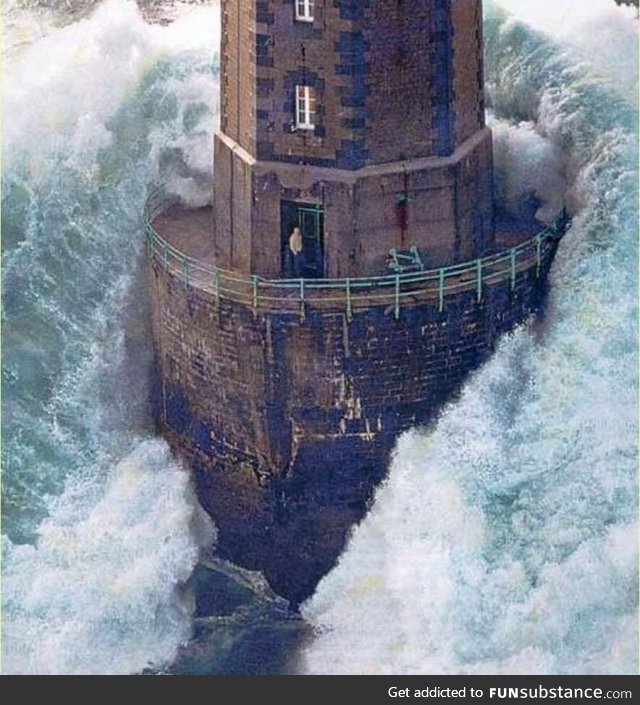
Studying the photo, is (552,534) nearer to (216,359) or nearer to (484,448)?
(484,448)

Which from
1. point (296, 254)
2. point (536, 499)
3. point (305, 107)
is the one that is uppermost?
point (305, 107)

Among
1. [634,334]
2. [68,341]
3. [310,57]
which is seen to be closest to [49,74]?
[68,341]

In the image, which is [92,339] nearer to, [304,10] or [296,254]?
[296,254]

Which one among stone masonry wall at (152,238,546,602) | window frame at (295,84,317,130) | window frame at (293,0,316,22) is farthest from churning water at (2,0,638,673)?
window frame at (293,0,316,22)

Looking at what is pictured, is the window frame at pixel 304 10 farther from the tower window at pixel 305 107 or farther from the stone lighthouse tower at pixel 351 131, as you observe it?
the tower window at pixel 305 107

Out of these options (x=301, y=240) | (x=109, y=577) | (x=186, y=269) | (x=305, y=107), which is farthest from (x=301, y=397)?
(x=305, y=107)
